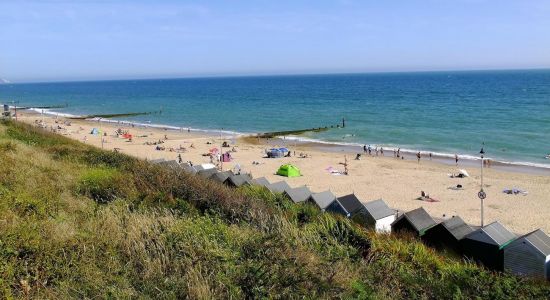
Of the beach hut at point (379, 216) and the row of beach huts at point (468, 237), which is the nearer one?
the row of beach huts at point (468, 237)

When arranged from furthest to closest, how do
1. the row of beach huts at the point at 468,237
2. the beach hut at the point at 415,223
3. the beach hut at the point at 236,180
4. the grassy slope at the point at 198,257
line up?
the beach hut at the point at 236,180
the beach hut at the point at 415,223
the row of beach huts at the point at 468,237
the grassy slope at the point at 198,257

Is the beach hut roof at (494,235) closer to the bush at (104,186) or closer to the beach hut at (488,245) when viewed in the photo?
the beach hut at (488,245)

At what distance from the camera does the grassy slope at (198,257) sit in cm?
416

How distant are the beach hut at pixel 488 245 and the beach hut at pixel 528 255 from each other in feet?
0.68

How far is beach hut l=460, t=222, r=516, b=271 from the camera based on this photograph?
10477 millimetres

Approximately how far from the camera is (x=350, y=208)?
46.0 feet

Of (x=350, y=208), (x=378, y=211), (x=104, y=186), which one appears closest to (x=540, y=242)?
(x=378, y=211)

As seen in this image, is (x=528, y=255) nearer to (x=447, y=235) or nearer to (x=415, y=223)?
(x=447, y=235)

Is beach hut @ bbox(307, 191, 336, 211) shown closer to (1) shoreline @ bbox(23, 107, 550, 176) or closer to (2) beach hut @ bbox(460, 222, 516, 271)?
(2) beach hut @ bbox(460, 222, 516, 271)

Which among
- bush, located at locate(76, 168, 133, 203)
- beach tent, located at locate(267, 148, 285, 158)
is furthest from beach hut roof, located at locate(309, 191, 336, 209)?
beach tent, located at locate(267, 148, 285, 158)


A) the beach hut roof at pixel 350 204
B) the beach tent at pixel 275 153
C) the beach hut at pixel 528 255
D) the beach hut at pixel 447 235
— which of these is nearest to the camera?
the beach hut at pixel 528 255

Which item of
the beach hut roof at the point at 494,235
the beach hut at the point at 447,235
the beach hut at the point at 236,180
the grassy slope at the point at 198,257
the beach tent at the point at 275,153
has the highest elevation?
the grassy slope at the point at 198,257

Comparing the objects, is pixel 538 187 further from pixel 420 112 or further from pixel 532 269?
pixel 420 112

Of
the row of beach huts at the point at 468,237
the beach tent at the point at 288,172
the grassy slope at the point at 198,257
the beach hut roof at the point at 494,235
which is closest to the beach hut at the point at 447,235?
the row of beach huts at the point at 468,237
